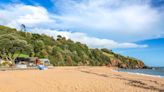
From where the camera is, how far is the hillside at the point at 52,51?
4919cm

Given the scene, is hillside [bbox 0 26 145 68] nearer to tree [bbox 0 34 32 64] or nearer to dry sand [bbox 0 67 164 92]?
tree [bbox 0 34 32 64]

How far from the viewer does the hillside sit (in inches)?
1937

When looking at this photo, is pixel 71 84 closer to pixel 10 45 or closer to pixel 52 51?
pixel 10 45

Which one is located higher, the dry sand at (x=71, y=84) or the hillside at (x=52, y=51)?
the hillside at (x=52, y=51)

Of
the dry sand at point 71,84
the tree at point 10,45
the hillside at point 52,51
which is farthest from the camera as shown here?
the hillside at point 52,51

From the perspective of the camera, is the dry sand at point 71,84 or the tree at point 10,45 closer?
the dry sand at point 71,84

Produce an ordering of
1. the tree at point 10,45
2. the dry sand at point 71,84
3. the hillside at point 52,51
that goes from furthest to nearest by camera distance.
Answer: the hillside at point 52,51 → the tree at point 10,45 → the dry sand at point 71,84

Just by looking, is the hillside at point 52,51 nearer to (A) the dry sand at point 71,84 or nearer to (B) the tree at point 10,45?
(B) the tree at point 10,45

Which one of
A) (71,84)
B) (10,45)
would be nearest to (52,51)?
(10,45)

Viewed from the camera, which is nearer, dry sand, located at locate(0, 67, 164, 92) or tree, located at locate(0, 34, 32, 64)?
dry sand, located at locate(0, 67, 164, 92)

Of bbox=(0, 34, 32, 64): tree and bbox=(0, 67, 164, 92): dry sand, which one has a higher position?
bbox=(0, 34, 32, 64): tree

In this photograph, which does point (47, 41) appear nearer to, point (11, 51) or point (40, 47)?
point (40, 47)

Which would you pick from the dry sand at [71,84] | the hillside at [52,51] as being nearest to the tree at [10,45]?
the hillside at [52,51]

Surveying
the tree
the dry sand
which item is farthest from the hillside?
the dry sand
